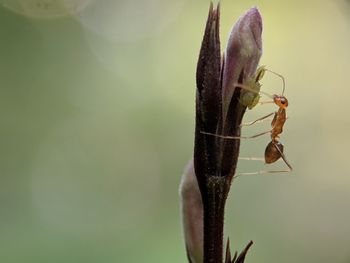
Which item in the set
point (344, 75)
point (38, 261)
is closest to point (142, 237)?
point (38, 261)

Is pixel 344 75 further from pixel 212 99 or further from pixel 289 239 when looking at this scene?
pixel 212 99

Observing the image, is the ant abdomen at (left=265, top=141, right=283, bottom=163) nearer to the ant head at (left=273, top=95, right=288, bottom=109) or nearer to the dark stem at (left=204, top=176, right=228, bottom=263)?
the ant head at (left=273, top=95, right=288, bottom=109)

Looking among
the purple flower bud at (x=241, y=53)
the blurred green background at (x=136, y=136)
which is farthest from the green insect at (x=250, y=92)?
the blurred green background at (x=136, y=136)

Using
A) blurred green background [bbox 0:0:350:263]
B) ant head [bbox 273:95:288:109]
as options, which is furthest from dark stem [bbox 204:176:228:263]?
blurred green background [bbox 0:0:350:263]

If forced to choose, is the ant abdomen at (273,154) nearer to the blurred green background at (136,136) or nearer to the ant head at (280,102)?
the ant head at (280,102)

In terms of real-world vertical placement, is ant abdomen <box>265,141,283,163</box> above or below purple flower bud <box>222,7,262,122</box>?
below

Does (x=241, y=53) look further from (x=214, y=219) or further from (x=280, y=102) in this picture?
(x=280, y=102)
